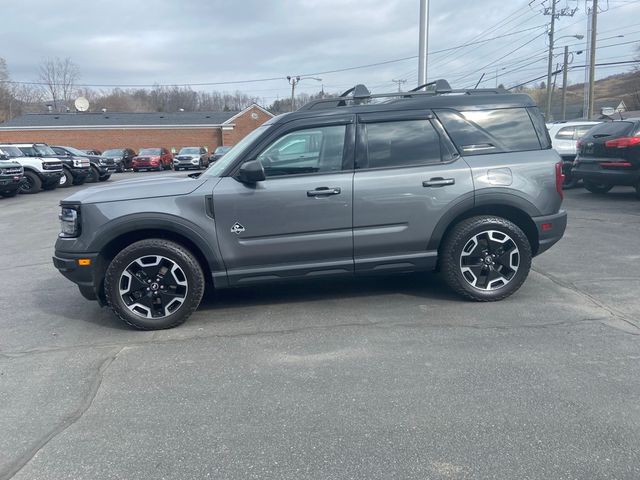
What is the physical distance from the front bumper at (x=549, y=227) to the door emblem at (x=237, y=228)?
288 cm

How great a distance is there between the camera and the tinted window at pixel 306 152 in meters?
4.93

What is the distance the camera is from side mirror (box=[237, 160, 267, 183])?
4641 mm

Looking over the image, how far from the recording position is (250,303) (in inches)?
217

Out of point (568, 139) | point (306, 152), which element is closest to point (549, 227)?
point (306, 152)

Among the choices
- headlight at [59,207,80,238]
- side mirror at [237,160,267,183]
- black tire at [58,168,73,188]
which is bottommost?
black tire at [58,168,73,188]

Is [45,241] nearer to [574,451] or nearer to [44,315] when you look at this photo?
[44,315]

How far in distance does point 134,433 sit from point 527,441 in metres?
2.28

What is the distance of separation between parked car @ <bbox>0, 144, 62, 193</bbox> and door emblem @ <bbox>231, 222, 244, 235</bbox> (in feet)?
59.6

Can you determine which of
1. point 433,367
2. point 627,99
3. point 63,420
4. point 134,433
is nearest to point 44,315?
point 63,420

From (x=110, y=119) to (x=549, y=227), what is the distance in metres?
55.0

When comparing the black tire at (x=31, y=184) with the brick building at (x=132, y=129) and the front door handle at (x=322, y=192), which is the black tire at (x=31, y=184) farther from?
the brick building at (x=132, y=129)

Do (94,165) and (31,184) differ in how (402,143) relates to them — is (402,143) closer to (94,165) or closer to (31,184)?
(31,184)

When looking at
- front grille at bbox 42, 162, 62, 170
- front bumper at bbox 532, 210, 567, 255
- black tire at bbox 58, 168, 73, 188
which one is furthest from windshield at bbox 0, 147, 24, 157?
front bumper at bbox 532, 210, 567, 255

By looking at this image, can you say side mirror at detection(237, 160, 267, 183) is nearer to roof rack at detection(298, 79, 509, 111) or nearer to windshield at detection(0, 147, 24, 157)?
roof rack at detection(298, 79, 509, 111)
